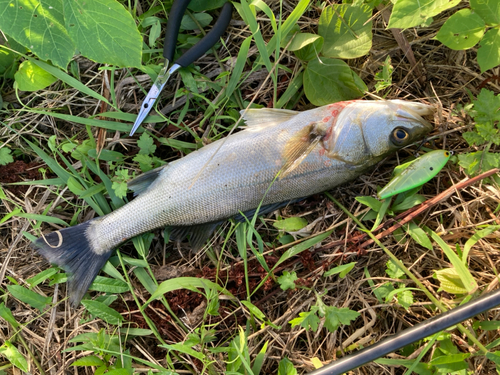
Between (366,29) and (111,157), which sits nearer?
(366,29)

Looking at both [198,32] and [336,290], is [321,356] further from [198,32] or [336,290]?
[198,32]

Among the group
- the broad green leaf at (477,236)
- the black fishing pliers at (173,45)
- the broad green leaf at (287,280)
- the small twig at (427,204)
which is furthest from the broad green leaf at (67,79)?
the broad green leaf at (477,236)

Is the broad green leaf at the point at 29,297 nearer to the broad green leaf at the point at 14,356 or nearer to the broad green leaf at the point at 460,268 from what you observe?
the broad green leaf at the point at 14,356

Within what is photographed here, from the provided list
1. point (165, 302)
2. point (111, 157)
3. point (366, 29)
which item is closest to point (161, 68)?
point (111, 157)

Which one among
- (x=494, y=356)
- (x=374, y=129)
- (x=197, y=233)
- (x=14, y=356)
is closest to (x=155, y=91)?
(x=197, y=233)

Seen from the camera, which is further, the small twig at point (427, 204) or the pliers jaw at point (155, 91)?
the pliers jaw at point (155, 91)

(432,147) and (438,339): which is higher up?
(432,147)

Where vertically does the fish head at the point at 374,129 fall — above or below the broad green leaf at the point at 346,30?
below

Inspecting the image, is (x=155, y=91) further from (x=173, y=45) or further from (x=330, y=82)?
(x=330, y=82)
